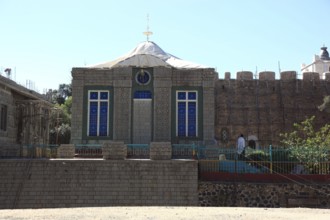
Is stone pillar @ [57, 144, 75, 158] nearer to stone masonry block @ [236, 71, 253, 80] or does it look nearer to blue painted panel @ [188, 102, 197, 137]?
blue painted panel @ [188, 102, 197, 137]

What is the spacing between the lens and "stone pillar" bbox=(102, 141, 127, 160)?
17.5 metres

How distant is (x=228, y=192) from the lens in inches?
694

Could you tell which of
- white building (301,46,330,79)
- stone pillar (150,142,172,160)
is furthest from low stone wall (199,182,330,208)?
white building (301,46,330,79)

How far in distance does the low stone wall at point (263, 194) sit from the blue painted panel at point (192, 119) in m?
3.89

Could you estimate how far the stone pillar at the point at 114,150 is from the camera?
17.5 meters

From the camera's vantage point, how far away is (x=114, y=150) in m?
17.5

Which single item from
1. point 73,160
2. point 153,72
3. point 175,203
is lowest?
point 175,203

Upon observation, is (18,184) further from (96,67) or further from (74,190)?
(96,67)

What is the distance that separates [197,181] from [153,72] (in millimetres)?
6080

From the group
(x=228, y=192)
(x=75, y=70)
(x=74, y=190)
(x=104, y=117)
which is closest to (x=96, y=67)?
(x=75, y=70)

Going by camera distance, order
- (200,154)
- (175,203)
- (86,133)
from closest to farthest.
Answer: (175,203)
(200,154)
(86,133)

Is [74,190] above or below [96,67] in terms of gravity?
below

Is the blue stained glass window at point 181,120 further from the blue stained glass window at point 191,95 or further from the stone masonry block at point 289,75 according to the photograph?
the stone masonry block at point 289,75

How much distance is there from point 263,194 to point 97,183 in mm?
6192
